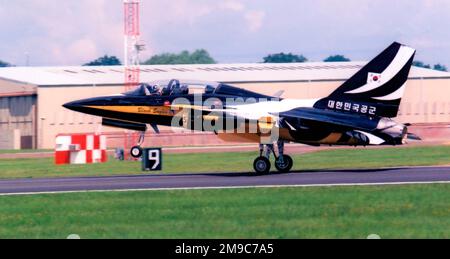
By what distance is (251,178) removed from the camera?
28.9 metres

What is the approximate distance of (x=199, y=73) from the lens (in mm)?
89188

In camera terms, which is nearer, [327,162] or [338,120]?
[338,120]

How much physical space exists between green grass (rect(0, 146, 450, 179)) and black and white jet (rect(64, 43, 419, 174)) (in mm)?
4729

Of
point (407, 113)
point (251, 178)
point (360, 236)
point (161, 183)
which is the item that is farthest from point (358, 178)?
point (407, 113)

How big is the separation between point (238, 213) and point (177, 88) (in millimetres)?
12656

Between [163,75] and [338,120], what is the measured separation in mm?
57308

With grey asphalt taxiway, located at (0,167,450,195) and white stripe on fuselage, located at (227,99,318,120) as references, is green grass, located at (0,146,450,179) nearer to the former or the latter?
white stripe on fuselage, located at (227,99,318,120)

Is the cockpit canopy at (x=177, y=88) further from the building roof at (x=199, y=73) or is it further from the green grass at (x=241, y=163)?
the building roof at (x=199, y=73)

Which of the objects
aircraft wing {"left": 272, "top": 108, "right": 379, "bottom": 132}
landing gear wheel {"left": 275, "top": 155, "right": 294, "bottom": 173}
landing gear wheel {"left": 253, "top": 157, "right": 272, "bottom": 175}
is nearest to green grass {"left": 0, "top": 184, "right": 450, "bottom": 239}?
aircraft wing {"left": 272, "top": 108, "right": 379, "bottom": 132}

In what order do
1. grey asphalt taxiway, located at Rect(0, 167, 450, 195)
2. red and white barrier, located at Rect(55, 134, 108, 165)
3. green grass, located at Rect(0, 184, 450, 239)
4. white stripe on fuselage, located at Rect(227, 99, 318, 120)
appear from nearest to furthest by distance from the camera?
1. green grass, located at Rect(0, 184, 450, 239)
2. grey asphalt taxiway, located at Rect(0, 167, 450, 195)
3. white stripe on fuselage, located at Rect(227, 99, 318, 120)
4. red and white barrier, located at Rect(55, 134, 108, 165)

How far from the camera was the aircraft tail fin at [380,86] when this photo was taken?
30750 mm

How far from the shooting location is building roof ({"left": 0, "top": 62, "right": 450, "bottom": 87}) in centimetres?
8231

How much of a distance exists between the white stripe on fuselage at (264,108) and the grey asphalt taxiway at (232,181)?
1.97 meters

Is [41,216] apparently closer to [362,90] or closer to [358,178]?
[358,178]
